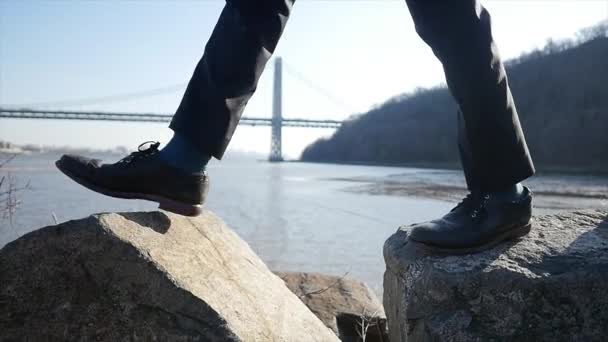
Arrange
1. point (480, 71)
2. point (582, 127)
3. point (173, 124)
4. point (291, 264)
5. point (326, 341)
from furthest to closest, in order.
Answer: point (582, 127)
point (291, 264)
point (326, 341)
point (173, 124)
point (480, 71)

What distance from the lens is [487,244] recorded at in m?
1.11

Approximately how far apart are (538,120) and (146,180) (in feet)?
110

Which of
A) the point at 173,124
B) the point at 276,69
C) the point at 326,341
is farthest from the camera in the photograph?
the point at 276,69

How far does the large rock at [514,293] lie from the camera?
939mm

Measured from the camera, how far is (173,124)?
1.14m

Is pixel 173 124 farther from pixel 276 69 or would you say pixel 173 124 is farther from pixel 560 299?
pixel 276 69

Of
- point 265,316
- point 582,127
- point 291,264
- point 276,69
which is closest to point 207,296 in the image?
point 265,316

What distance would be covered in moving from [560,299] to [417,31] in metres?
0.63

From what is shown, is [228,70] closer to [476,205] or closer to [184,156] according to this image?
[184,156]

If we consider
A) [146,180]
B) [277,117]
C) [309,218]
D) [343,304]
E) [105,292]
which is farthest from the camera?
[277,117]

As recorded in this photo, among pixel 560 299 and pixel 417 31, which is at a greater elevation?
pixel 417 31

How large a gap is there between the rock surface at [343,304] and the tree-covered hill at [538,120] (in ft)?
58.7

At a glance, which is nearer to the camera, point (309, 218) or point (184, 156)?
point (184, 156)

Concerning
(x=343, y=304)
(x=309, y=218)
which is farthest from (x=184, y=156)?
(x=309, y=218)
